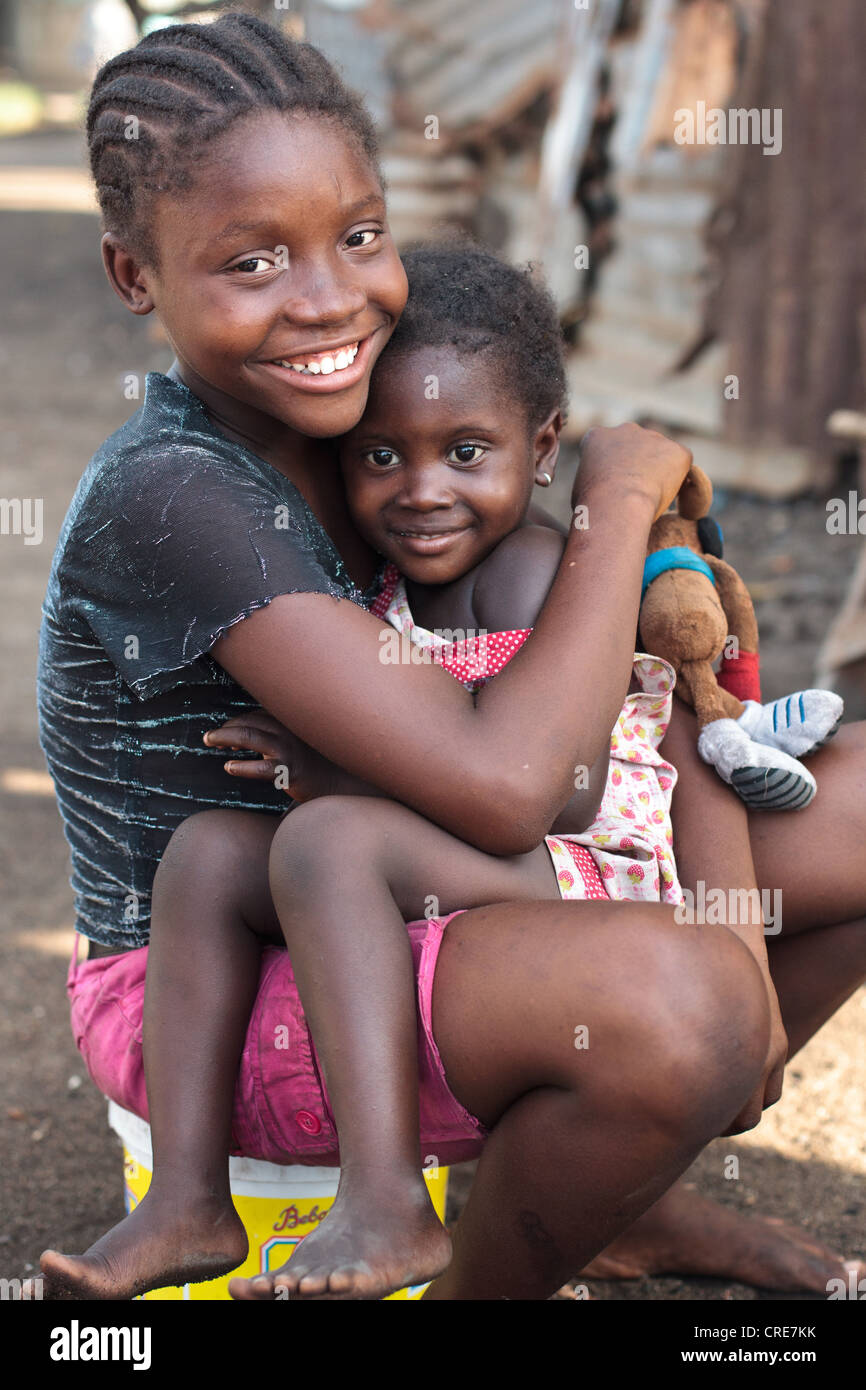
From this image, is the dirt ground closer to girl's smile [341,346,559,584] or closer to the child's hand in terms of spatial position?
the child's hand

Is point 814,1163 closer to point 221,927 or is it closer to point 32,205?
point 221,927

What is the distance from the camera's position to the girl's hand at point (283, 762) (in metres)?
1.83

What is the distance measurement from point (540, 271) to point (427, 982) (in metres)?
1.31

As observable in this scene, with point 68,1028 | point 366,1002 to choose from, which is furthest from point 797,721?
point 68,1028

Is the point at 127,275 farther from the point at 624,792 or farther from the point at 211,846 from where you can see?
the point at 624,792

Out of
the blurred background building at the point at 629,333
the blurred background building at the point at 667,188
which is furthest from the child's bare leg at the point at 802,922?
the blurred background building at the point at 667,188

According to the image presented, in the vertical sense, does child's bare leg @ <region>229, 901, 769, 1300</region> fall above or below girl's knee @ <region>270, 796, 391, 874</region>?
below

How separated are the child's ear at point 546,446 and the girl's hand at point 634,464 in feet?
0.20

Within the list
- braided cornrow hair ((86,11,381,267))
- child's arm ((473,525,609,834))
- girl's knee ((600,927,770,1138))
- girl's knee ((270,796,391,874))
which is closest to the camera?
girl's knee ((600,927,770,1138))

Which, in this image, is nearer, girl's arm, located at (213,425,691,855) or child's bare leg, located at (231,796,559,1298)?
child's bare leg, located at (231,796,559,1298)

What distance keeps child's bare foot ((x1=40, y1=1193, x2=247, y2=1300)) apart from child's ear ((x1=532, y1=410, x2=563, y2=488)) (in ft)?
3.87

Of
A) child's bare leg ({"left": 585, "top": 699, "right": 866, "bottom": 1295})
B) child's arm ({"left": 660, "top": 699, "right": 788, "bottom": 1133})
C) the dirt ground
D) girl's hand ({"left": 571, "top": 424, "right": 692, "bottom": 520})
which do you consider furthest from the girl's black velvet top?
the dirt ground

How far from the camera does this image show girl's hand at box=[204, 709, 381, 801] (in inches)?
72.0

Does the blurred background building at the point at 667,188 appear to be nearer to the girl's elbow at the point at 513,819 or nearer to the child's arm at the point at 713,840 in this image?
the child's arm at the point at 713,840
